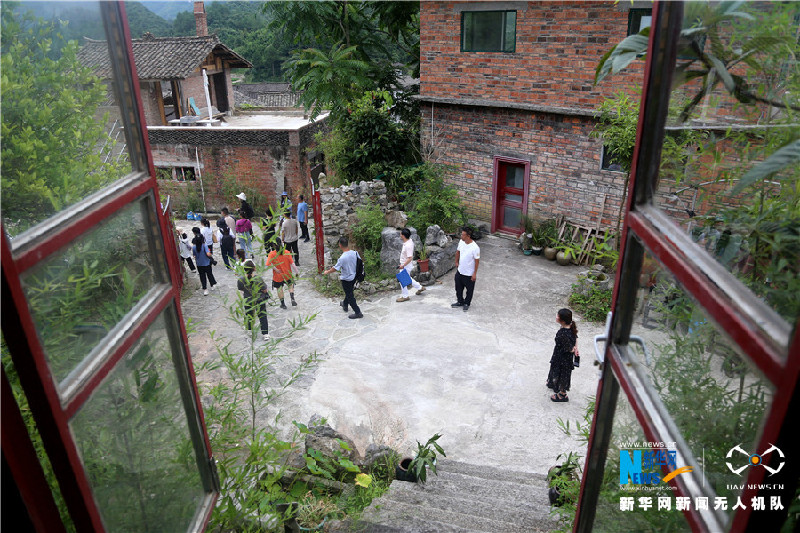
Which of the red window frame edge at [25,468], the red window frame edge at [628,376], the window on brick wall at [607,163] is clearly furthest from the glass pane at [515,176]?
the red window frame edge at [25,468]

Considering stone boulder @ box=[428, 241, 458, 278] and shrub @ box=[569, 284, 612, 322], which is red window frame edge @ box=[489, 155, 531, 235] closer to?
stone boulder @ box=[428, 241, 458, 278]

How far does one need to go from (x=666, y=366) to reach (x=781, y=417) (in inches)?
28.5

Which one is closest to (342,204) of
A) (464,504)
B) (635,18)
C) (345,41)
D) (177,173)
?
(345,41)

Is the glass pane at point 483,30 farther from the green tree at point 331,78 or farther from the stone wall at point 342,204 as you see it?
the stone wall at point 342,204

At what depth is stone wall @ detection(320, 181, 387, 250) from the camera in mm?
10234

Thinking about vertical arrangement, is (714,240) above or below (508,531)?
above

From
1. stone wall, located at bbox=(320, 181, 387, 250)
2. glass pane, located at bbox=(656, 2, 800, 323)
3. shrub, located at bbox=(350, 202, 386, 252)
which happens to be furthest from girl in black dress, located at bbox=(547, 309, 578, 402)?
stone wall, located at bbox=(320, 181, 387, 250)

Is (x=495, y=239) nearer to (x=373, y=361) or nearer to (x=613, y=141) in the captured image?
(x=613, y=141)

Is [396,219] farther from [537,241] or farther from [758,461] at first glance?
[758,461]

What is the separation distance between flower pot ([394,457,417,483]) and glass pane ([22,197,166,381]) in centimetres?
315

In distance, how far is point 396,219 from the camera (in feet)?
33.7

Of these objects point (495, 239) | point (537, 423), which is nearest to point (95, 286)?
point (537, 423)

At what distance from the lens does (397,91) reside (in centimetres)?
1367

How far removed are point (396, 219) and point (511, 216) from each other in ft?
8.56
